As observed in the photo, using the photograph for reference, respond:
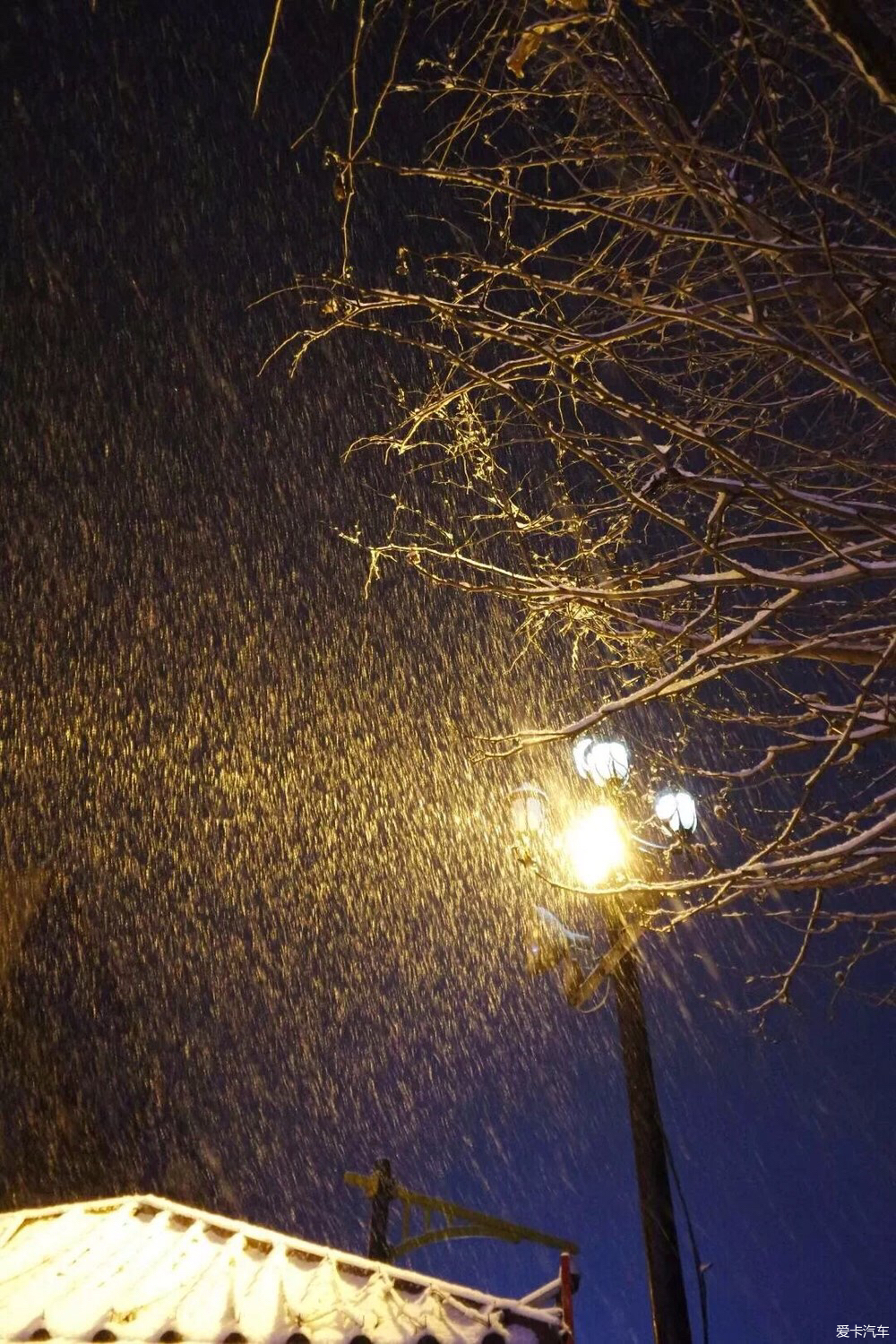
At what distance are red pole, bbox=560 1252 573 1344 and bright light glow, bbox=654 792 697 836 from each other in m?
2.65

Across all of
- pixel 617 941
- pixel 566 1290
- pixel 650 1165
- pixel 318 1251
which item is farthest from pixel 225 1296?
pixel 617 941

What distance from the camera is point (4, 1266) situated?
613 centimetres

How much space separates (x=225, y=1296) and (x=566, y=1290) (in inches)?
83.4

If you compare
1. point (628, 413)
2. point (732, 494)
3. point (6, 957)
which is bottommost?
point (6, 957)

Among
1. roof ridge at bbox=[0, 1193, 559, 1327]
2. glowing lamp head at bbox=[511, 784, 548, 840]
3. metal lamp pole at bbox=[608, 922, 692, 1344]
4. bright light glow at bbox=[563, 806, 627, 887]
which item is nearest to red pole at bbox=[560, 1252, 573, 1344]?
roof ridge at bbox=[0, 1193, 559, 1327]

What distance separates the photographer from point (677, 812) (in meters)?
6.08

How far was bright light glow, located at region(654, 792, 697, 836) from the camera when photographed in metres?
6.05

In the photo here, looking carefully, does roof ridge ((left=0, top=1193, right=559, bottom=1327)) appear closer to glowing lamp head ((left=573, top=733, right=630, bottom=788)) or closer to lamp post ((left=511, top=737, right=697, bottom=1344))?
lamp post ((left=511, top=737, right=697, bottom=1344))

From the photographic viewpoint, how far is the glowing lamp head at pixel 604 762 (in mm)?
6242

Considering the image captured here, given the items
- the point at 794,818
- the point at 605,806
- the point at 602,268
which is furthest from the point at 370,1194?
the point at 602,268

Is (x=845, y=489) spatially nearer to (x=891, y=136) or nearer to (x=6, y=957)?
(x=891, y=136)

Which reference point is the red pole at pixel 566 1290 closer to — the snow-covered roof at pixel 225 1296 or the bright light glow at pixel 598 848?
the snow-covered roof at pixel 225 1296

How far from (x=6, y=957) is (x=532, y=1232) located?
1017cm

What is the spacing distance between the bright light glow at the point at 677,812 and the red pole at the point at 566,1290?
104 inches
